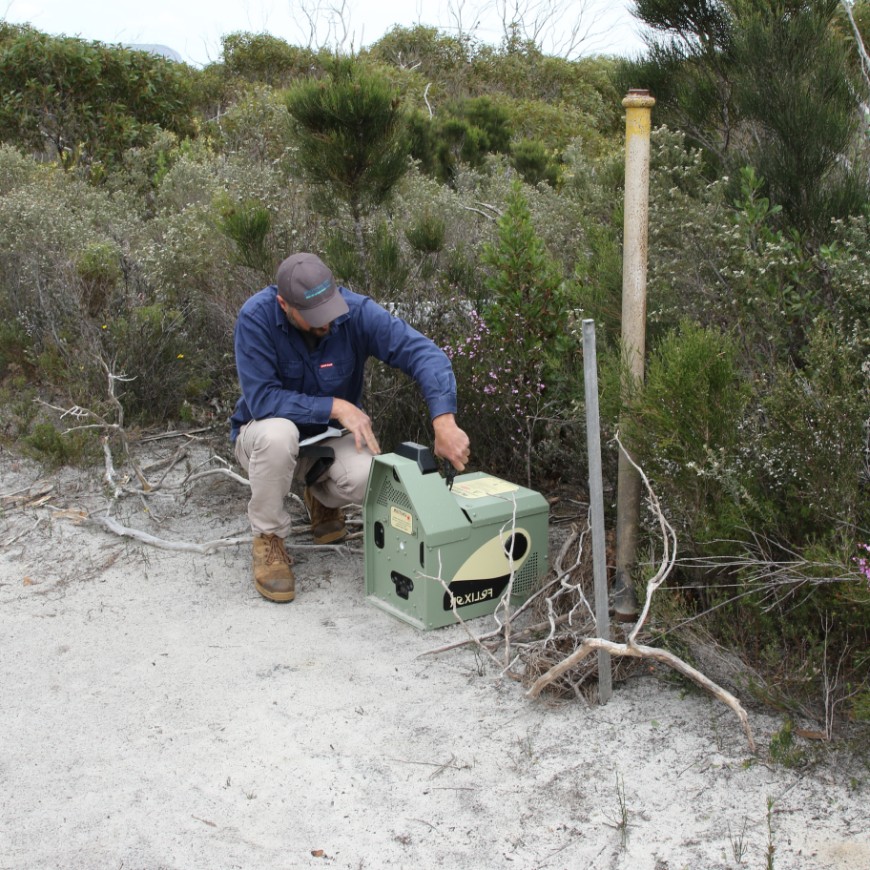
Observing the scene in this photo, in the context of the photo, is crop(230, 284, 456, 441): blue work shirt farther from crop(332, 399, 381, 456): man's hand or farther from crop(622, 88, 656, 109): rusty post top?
crop(622, 88, 656, 109): rusty post top

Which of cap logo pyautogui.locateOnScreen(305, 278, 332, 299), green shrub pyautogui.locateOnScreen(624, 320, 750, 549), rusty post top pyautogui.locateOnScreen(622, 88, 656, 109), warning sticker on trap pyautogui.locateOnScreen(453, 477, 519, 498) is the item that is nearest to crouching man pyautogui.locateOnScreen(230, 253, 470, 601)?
cap logo pyautogui.locateOnScreen(305, 278, 332, 299)

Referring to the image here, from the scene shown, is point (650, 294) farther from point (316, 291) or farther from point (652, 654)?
point (652, 654)

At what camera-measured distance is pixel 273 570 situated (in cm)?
389

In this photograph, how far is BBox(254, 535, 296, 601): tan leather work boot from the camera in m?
3.86

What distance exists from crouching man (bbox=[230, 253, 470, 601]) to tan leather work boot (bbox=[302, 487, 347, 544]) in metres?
0.27

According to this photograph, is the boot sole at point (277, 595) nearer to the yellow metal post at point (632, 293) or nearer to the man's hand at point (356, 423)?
the man's hand at point (356, 423)

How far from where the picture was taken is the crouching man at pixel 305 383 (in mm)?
3803

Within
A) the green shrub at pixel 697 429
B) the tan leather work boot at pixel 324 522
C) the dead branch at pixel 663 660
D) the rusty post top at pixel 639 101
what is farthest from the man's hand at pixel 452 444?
the rusty post top at pixel 639 101

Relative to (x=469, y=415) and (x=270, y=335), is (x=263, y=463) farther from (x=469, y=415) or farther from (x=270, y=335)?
(x=469, y=415)

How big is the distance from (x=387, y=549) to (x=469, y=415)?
1.09 meters

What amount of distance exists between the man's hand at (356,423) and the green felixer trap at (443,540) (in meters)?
0.22

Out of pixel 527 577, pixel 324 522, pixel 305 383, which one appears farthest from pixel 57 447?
pixel 527 577

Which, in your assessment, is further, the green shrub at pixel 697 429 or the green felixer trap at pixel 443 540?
the green felixer trap at pixel 443 540

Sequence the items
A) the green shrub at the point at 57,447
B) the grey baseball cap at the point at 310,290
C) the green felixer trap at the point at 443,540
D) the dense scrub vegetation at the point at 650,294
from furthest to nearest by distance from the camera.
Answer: the green shrub at the point at 57,447, the grey baseball cap at the point at 310,290, the green felixer trap at the point at 443,540, the dense scrub vegetation at the point at 650,294
